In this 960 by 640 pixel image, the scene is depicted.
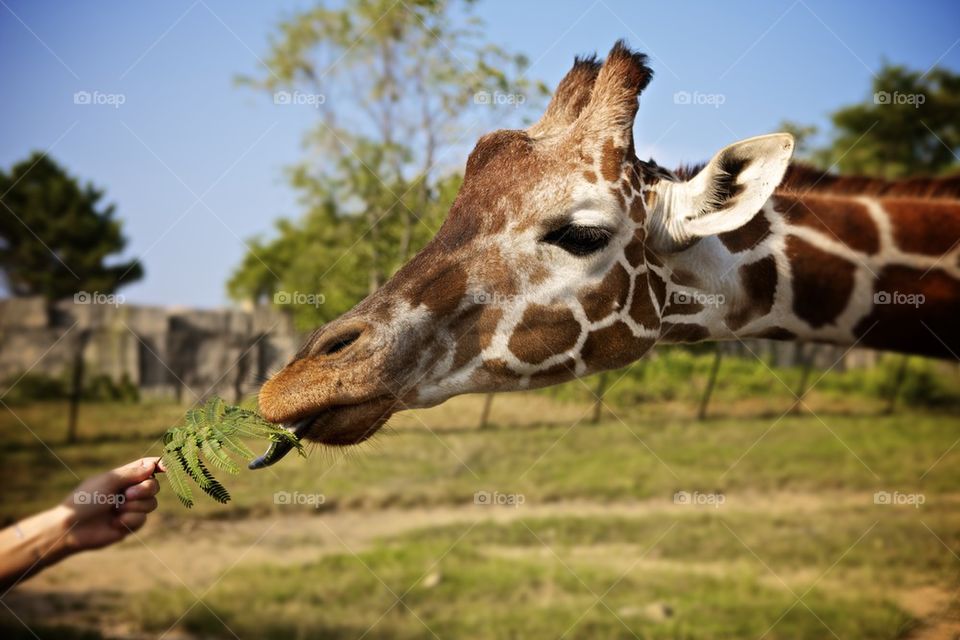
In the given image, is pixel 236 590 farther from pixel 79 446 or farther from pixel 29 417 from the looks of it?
pixel 29 417

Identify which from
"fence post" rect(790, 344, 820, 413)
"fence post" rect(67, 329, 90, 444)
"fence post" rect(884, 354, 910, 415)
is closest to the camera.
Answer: "fence post" rect(67, 329, 90, 444)

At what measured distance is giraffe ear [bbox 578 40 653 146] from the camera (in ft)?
10.2

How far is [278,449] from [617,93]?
1.88 m

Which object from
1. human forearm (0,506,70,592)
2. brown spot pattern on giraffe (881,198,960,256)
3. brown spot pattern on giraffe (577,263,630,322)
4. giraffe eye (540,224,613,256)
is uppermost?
brown spot pattern on giraffe (881,198,960,256)

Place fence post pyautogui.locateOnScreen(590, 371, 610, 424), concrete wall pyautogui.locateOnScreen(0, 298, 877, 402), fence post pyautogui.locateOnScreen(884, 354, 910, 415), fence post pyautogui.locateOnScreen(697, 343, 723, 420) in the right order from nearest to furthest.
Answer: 1. fence post pyautogui.locateOnScreen(590, 371, 610, 424)
2. concrete wall pyautogui.locateOnScreen(0, 298, 877, 402)
3. fence post pyautogui.locateOnScreen(697, 343, 723, 420)
4. fence post pyautogui.locateOnScreen(884, 354, 910, 415)

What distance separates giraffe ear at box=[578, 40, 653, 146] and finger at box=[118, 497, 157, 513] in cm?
218

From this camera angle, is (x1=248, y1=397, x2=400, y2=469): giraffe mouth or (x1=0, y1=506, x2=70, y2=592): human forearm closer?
(x1=248, y1=397, x2=400, y2=469): giraffe mouth

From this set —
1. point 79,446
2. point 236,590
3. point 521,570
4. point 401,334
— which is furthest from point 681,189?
point 79,446

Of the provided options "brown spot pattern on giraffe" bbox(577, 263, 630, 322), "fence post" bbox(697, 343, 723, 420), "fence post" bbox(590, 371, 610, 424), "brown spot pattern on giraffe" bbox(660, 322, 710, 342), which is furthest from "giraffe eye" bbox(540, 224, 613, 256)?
"fence post" bbox(697, 343, 723, 420)

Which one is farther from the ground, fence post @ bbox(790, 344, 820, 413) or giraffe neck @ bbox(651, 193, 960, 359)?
fence post @ bbox(790, 344, 820, 413)

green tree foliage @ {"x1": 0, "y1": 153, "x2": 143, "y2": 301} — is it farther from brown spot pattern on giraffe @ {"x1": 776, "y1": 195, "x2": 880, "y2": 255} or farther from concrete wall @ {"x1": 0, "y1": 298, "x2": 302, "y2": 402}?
brown spot pattern on giraffe @ {"x1": 776, "y1": 195, "x2": 880, "y2": 255}

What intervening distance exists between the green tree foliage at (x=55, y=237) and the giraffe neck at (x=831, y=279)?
87.1 feet

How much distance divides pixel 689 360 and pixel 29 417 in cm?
1292

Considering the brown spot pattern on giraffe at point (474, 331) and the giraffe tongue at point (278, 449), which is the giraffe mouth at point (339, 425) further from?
the brown spot pattern on giraffe at point (474, 331)
